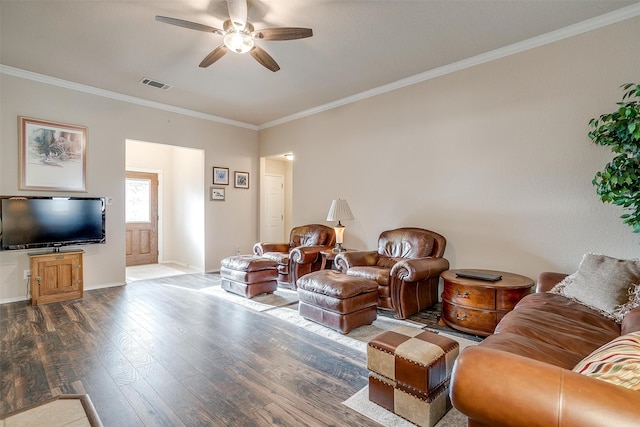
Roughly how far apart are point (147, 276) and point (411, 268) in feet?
16.3

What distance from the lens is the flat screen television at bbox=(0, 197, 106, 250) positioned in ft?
13.0

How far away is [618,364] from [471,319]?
2160 mm

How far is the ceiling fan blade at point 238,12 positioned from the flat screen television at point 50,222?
372 cm

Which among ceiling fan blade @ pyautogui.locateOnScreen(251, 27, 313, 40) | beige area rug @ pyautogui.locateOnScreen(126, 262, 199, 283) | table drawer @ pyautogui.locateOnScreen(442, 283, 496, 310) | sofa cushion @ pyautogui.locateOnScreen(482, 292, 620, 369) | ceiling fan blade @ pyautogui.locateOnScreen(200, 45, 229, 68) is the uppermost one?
ceiling fan blade @ pyautogui.locateOnScreen(200, 45, 229, 68)

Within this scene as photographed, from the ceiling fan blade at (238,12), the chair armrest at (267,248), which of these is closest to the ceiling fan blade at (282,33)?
the ceiling fan blade at (238,12)

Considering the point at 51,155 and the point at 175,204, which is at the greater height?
the point at 51,155

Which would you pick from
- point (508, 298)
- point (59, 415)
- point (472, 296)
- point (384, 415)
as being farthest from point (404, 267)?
point (59, 415)

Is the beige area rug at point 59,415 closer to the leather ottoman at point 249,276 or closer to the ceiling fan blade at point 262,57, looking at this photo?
the leather ottoman at point 249,276

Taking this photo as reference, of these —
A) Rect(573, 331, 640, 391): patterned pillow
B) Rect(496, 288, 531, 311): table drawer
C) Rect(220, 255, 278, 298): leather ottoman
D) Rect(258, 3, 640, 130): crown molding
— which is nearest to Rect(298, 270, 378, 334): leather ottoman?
Rect(220, 255, 278, 298): leather ottoman

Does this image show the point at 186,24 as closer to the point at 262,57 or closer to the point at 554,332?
the point at 262,57

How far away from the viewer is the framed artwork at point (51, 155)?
4188 millimetres

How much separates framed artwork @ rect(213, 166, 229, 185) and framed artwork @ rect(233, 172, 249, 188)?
0.21 m

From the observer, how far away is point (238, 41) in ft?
8.86

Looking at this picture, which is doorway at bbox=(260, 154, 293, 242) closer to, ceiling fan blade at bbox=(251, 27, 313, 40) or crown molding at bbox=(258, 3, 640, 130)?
crown molding at bbox=(258, 3, 640, 130)
